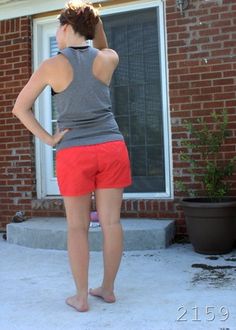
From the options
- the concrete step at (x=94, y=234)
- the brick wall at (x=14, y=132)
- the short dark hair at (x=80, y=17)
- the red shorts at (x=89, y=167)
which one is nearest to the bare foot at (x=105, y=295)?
the red shorts at (x=89, y=167)

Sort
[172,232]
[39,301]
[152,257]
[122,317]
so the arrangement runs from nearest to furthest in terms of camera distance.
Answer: [122,317], [39,301], [152,257], [172,232]

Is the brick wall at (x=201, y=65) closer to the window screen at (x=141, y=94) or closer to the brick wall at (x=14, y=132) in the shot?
the window screen at (x=141, y=94)

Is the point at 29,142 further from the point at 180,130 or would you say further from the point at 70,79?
the point at 70,79

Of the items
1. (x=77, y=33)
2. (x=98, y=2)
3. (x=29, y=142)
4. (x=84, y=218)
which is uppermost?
(x=98, y=2)

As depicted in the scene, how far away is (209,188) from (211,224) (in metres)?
0.34

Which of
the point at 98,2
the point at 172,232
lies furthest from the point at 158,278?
the point at 98,2

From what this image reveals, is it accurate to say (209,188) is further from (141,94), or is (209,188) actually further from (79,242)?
(79,242)

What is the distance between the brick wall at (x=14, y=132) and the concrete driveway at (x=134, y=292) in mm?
1124

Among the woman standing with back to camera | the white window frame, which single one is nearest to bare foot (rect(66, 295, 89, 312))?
the woman standing with back to camera

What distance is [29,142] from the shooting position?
5258 millimetres

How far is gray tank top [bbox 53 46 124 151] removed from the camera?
2645mm

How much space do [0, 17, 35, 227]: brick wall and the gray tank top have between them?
2.64 meters

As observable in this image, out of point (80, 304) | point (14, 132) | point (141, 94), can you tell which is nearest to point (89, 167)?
point (80, 304)

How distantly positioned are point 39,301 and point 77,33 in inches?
65.1
